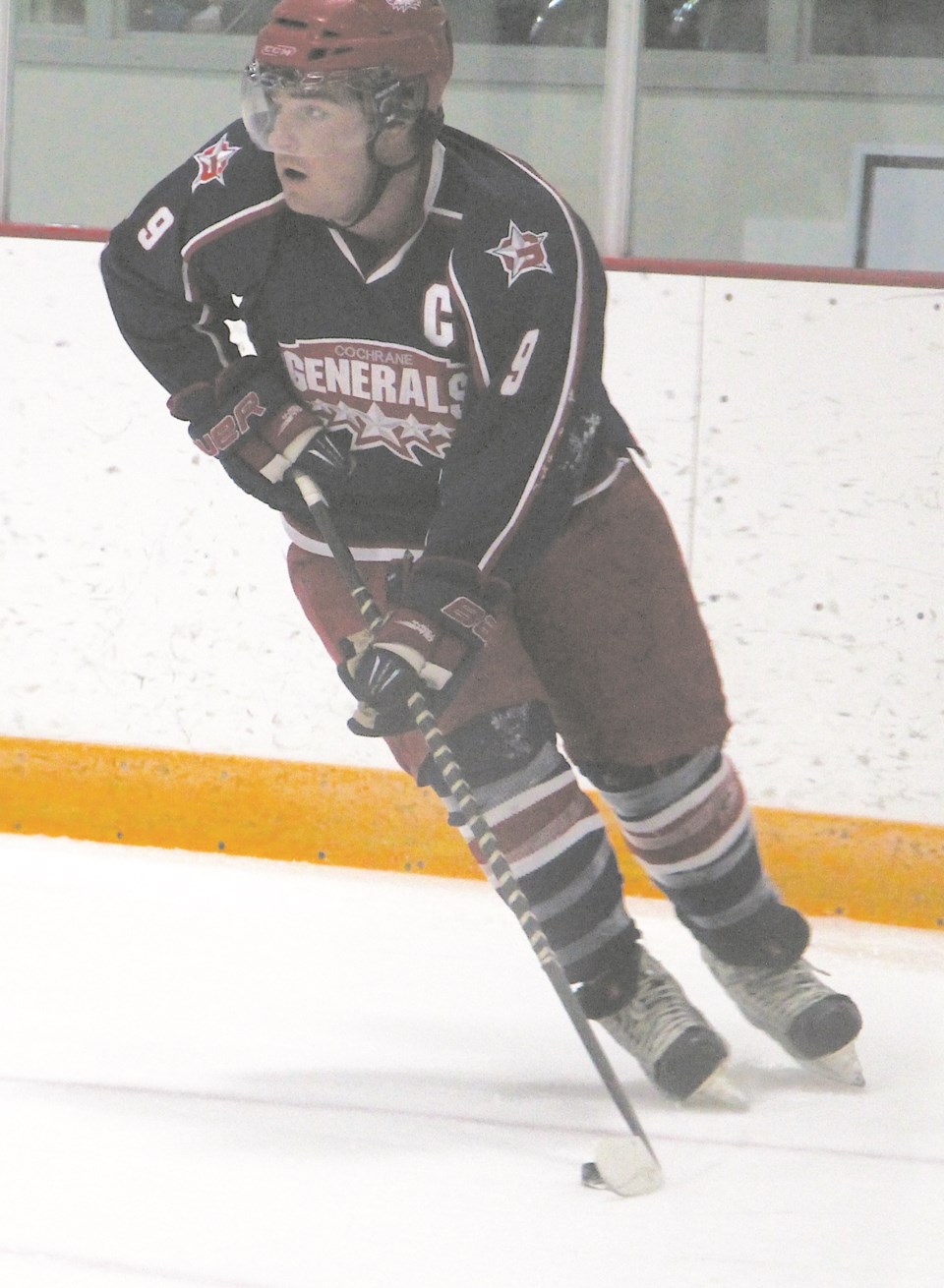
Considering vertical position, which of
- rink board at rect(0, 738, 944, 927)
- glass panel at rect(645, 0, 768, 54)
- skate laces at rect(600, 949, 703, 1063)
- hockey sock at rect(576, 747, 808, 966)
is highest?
glass panel at rect(645, 0, 768, 54)

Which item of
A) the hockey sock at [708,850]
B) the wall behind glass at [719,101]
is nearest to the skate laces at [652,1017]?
the hockey sock at [708,850]

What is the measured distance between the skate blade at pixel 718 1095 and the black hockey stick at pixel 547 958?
0.11 metres

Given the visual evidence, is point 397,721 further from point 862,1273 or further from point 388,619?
point 862,1273

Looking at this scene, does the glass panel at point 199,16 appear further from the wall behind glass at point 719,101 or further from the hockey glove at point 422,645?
the hockey glove at point 422,645

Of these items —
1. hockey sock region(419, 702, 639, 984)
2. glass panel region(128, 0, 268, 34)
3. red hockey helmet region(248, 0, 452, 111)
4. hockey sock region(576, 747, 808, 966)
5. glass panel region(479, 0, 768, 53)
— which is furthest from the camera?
glass panel region(128, 0, 268, 34)

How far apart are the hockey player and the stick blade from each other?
0.63 feet

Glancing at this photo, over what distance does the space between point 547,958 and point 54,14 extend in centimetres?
203

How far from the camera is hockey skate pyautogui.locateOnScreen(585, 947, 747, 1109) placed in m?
1.72

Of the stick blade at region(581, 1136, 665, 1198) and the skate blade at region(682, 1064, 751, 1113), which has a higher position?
the stick blade at region(581, 1136, 665, 1198)

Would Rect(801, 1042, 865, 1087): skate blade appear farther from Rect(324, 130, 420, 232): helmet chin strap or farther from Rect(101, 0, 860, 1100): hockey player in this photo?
Rect(324, 130, 420, 232): helmet chin strap

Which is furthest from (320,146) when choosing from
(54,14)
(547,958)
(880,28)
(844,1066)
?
(54,14)

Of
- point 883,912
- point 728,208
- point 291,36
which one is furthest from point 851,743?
point 291,36

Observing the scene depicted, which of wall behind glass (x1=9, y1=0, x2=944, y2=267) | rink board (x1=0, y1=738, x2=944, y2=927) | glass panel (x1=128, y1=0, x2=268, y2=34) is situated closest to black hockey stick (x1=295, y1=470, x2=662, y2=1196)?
rink board (x1=0, y1=738, x2=944, y2=927)

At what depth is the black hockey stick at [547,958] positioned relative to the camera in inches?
60.1
